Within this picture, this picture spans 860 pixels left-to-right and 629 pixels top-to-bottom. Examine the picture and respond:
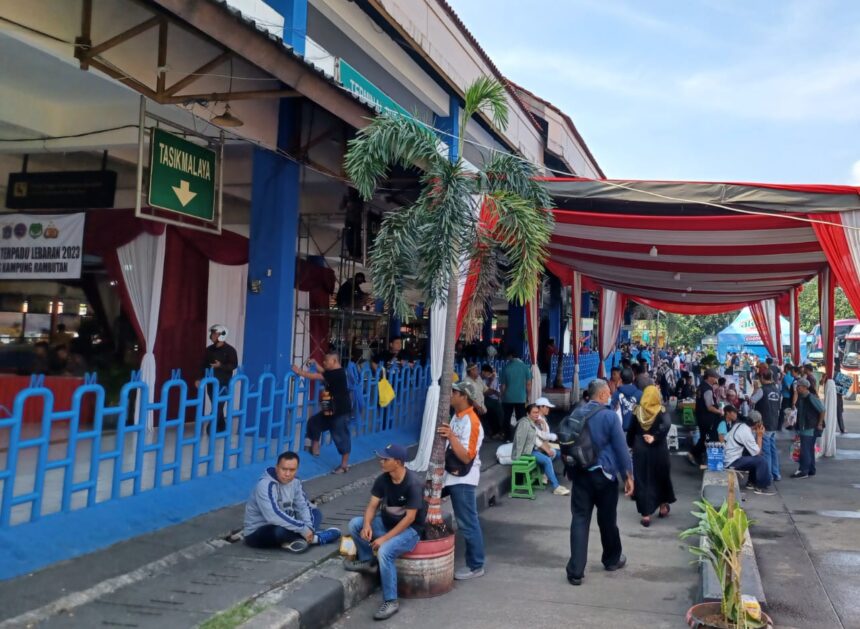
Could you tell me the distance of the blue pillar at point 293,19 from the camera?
8.86 m

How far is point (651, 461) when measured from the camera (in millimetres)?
7855

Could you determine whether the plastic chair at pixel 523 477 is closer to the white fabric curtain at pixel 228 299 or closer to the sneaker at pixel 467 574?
the sneaker at pixel 467 574

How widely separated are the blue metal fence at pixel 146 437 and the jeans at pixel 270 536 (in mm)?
1097

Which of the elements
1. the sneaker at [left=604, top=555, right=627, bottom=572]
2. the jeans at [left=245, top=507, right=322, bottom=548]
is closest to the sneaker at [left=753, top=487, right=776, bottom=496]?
the sneaker at [left=604, top=555, right=627, bottom=572]

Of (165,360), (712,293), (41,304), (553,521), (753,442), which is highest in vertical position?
(712,293)

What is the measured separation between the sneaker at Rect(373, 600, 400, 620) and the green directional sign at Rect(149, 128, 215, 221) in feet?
15.0

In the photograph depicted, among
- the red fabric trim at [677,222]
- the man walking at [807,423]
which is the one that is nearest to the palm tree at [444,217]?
the red fabric trim at [677,222]

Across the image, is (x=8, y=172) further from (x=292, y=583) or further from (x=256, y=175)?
(x=292, y=583)

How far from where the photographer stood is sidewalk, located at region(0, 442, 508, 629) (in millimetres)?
4129

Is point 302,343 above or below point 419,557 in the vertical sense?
above

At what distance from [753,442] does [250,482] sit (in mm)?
6576

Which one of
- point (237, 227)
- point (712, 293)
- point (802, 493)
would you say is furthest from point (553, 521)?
point (712, 293)

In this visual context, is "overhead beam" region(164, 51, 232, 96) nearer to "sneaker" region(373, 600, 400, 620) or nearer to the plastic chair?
"sneaker" region(373, 600, 400, 620)

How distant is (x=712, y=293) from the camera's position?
18203mm
